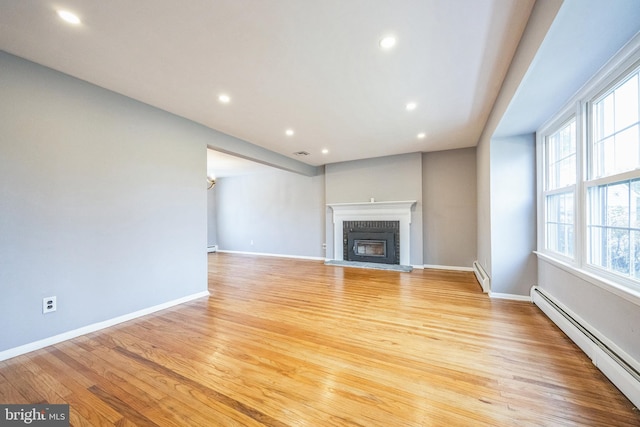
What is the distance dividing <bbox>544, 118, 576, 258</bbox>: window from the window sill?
0.18 metres

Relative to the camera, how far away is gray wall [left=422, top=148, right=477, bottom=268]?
5.05 metres

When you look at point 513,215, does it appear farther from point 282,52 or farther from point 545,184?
point 282,52

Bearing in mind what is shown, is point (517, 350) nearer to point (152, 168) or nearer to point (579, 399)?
point (579, 399)

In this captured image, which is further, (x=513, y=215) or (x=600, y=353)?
(x=513, y=215)

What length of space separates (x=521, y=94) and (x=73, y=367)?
14.3ft

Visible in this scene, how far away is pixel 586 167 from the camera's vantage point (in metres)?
2.16

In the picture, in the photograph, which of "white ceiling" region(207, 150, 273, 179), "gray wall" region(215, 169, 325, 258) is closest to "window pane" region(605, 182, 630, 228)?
"gray wall" region(215, 169, 325, 258)

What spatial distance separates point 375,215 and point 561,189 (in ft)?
11.4

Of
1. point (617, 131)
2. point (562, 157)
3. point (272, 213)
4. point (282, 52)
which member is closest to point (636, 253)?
point (617, 131)

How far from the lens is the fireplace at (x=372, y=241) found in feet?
18.4

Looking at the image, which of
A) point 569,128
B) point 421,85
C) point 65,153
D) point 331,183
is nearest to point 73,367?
point 65,153

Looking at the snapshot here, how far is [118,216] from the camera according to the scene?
2.66 m

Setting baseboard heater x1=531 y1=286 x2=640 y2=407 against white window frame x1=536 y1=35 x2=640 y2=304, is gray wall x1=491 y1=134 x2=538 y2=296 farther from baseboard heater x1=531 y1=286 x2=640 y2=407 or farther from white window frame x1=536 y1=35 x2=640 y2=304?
baseboard heater x1=531 y1=286 x2=640 y2=407

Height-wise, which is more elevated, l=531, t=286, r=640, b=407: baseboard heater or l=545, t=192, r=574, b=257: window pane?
l=545, t=192, r=574, b=257: window pane
